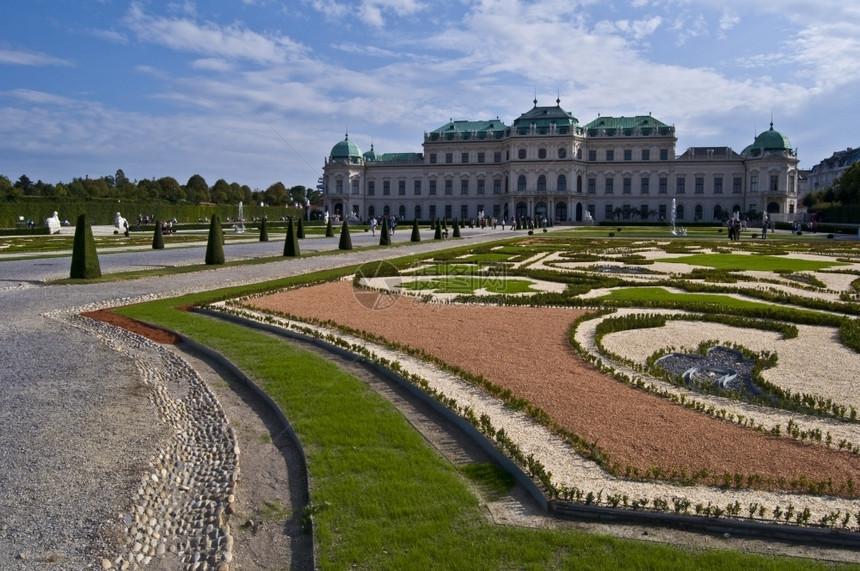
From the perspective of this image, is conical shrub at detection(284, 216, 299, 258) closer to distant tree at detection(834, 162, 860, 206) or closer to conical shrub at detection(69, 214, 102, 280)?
conical shrub at detection(69, 214, 102, 280)

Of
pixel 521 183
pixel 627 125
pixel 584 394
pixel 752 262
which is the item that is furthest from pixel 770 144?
pixel 584 394

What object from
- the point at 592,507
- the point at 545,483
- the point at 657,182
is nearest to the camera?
the point at 592,507

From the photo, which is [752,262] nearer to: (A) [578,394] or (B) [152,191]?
(A) [578,394]

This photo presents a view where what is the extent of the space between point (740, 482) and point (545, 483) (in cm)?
137

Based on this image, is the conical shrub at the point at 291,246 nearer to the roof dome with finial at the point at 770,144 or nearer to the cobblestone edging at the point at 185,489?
the cobblestone edging at the point at 185,489

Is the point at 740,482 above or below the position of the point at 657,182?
below

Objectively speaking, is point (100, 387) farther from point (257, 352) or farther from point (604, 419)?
point (604, 419)

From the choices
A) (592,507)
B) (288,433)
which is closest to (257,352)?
(288,433)

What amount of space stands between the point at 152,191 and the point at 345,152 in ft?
78.4

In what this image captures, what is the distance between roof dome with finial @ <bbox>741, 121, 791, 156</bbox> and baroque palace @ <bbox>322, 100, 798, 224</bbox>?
0.37 ft

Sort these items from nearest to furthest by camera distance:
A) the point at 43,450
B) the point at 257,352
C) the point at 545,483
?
the point at 545,483, the point at 43,450, the point at 257,352

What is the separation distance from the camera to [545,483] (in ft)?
15.2
